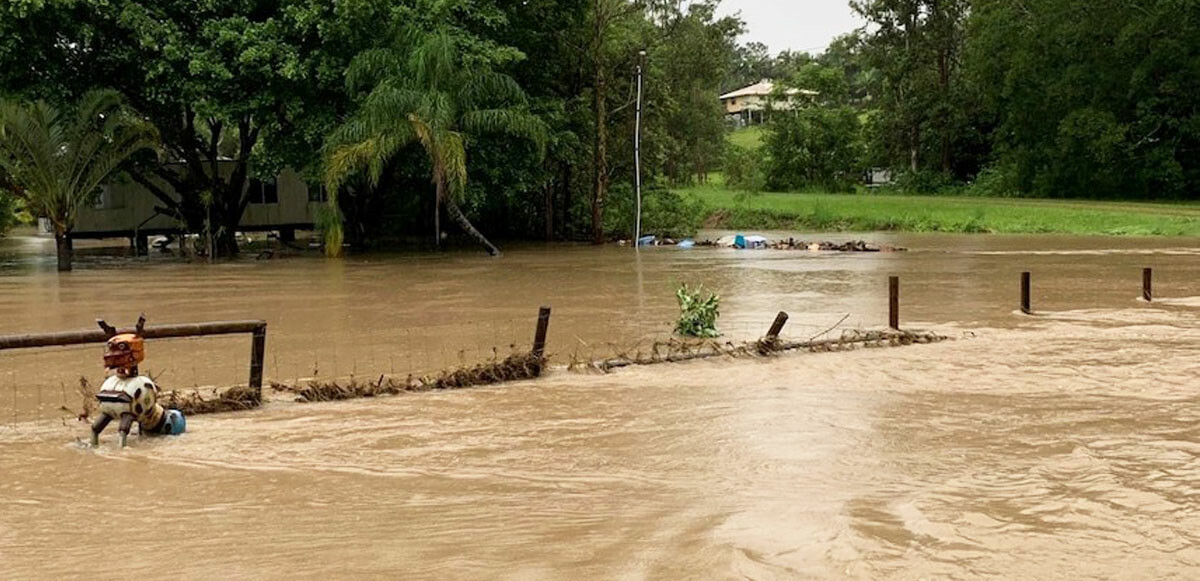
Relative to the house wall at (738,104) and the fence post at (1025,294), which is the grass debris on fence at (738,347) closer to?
the fence post at (1025,294)

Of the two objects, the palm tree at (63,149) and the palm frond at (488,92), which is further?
the palm frond at (488,92)

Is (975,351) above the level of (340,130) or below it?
below

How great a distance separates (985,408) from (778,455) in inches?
102

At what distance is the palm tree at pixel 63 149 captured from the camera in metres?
25.6

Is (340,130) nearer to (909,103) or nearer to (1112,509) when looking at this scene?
(1112,509)

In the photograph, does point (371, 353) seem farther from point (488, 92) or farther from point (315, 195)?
point (315, 195)

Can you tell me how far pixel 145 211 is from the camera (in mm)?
35812

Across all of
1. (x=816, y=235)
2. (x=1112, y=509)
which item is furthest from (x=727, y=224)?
(x=1112, y=509)

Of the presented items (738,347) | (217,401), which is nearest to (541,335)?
(738,347)

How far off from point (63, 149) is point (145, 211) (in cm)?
957

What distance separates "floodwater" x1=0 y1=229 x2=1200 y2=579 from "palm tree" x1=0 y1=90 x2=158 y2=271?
10.9 m

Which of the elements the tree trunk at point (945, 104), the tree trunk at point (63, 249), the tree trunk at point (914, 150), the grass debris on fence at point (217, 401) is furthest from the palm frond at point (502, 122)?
the tree trunk at point (914, 150)

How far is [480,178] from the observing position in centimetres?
3048

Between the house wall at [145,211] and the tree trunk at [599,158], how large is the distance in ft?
30.2
